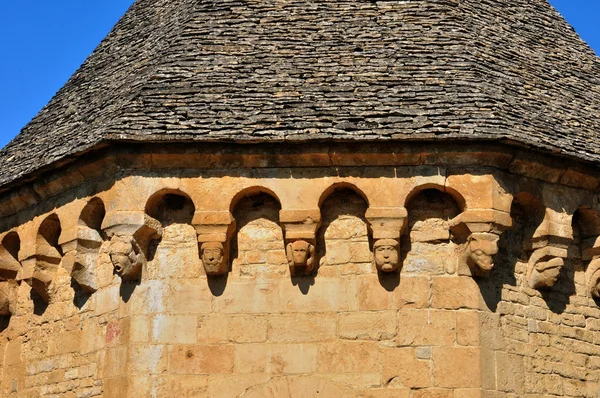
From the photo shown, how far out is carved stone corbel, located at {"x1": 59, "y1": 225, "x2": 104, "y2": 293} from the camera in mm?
8977

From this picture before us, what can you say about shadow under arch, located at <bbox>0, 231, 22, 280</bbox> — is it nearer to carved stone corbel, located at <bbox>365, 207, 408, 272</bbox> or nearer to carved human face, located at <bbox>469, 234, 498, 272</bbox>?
carved stone corbel, located at <bbox>365, 207, 408, 272</bbox>

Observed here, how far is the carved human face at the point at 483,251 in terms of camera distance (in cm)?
823

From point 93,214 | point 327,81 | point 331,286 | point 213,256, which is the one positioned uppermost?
point 327,81

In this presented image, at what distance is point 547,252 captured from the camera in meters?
8.73

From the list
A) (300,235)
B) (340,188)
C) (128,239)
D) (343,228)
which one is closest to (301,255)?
(300,235)

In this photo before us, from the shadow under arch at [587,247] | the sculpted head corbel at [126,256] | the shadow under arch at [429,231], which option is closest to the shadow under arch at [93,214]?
the sculpted head corbel at [126,256]

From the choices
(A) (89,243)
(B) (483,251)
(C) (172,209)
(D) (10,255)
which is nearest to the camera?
(B) (483,251)

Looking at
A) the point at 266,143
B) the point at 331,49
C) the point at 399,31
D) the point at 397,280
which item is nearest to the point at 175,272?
the point at 266,143

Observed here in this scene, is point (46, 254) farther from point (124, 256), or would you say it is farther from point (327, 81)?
point (327, 81)

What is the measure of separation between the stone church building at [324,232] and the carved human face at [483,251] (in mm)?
18

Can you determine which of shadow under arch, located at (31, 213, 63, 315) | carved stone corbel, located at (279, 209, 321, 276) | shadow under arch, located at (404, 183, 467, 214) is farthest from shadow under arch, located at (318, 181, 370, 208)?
shadow under arch, located at (31, 213, 63, 315)

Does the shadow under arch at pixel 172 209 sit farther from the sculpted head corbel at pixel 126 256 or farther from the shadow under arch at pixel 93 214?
the shadow under arch at pixel 93 214

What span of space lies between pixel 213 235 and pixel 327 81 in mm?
1762

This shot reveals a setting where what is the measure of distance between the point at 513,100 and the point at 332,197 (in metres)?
1.87
